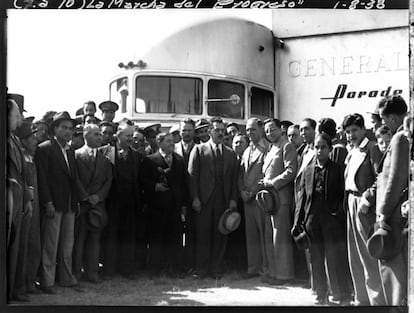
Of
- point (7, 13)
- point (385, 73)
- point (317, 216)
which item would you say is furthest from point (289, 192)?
point (7, 13)

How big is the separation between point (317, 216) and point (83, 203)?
1.71 metres

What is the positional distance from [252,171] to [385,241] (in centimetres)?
108

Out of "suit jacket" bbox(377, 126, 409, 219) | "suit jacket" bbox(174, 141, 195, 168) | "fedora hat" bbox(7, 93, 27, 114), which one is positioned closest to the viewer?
"suit jacket" bbox(377, 126, 409, 219)

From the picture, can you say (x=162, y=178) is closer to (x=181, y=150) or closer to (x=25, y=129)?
(x=181, y=150)

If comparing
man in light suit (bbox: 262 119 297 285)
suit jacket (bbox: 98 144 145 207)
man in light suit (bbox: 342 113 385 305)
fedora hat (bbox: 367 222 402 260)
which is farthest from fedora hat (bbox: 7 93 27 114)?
fedora hat (bbox: 367 222 402 260)

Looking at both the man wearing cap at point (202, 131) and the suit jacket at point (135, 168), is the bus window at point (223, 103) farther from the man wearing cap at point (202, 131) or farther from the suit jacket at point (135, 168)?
the suit jacket at point (135, 168)

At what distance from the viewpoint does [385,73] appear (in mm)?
6027

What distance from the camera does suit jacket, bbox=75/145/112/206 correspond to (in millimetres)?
6113

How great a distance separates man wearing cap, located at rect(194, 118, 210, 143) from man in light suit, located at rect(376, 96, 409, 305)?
49.5 inches

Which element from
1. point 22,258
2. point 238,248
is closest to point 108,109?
point 22,258

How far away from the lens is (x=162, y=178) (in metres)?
6.14

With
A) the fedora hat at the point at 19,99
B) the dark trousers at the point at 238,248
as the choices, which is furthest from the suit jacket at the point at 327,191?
the fedora hat at the point at 19,99

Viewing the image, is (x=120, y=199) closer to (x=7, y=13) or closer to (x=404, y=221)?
(x=7, y=13)

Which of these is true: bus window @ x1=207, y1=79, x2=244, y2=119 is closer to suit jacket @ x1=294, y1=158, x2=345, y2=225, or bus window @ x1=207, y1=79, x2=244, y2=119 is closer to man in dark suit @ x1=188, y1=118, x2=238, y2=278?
man in dark suit @ x1=188, y1=118, x2=238, y2=278
